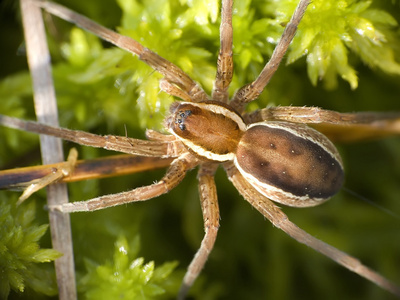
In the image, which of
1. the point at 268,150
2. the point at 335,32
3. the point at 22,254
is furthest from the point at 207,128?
the point at 22,254

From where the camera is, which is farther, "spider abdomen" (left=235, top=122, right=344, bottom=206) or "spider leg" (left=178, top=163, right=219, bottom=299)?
"spider leg" (left=178, top=163, right=219, bottom=299)

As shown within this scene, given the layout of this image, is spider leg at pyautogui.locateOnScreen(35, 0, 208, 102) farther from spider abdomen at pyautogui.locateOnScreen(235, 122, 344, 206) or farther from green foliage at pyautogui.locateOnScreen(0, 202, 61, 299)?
green foliage at pyautogui.locateOnScreen(0, 202, 61, 299)

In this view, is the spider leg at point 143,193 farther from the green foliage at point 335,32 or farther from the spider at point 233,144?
the green foliage at point 335,32

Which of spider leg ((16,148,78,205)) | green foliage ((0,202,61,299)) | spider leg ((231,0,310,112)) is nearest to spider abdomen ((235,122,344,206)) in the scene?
spider leg ((231,0,310,112))

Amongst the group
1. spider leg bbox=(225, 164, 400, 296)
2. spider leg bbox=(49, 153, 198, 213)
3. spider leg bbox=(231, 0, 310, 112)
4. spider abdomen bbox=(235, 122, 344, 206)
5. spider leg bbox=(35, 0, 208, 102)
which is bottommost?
spider leg bbox=(225, 164, 400, 296)

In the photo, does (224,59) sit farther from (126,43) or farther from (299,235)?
(299,235)

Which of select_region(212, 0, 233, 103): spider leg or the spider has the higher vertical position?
select_region(212, 0, 233, 103): spider leg

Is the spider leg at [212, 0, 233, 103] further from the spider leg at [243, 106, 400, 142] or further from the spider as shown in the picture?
the spider leg at [243, 106, 400, 142]

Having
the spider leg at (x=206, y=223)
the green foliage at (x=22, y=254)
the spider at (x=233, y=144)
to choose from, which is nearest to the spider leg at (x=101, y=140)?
the spider at (x=233, y=144)
